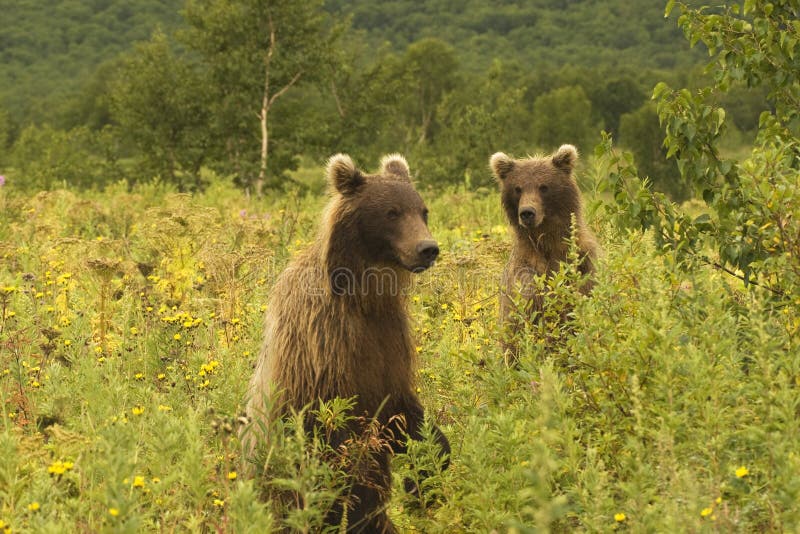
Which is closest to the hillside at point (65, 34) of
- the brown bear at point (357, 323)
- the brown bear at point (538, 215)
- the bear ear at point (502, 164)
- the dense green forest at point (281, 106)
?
the dense green forest at point (281, 106)

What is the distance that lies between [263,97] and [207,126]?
2.14 m

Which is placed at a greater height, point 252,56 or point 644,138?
point 252,56

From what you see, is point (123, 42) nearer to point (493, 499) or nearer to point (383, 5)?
point (383, 5)

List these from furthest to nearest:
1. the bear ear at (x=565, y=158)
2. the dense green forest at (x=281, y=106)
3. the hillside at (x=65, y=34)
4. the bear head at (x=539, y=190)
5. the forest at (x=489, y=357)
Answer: the hillside at (x=65, y=34), the dense green forest at (x=281, y=106), the bear ear at (x=565, y=158), the bear head at (x=539, y=190), the forest at (x=489, y=357)

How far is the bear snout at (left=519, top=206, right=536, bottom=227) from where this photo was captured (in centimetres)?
687

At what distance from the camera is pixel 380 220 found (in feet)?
16.4

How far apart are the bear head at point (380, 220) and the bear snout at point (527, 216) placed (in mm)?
1861

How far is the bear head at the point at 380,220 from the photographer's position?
484 centimetres

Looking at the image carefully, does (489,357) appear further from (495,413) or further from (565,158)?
(565,158)

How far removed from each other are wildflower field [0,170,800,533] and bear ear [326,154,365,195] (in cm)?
116

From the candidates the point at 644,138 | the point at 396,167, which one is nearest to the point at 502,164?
the point at 396,167

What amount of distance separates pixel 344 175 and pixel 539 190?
2593 millimetres

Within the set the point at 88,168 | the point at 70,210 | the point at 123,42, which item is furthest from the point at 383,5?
the point at 70,210

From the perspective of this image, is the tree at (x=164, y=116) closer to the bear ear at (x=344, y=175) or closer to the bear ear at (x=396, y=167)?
the bear ear at (x=396, y=167)
